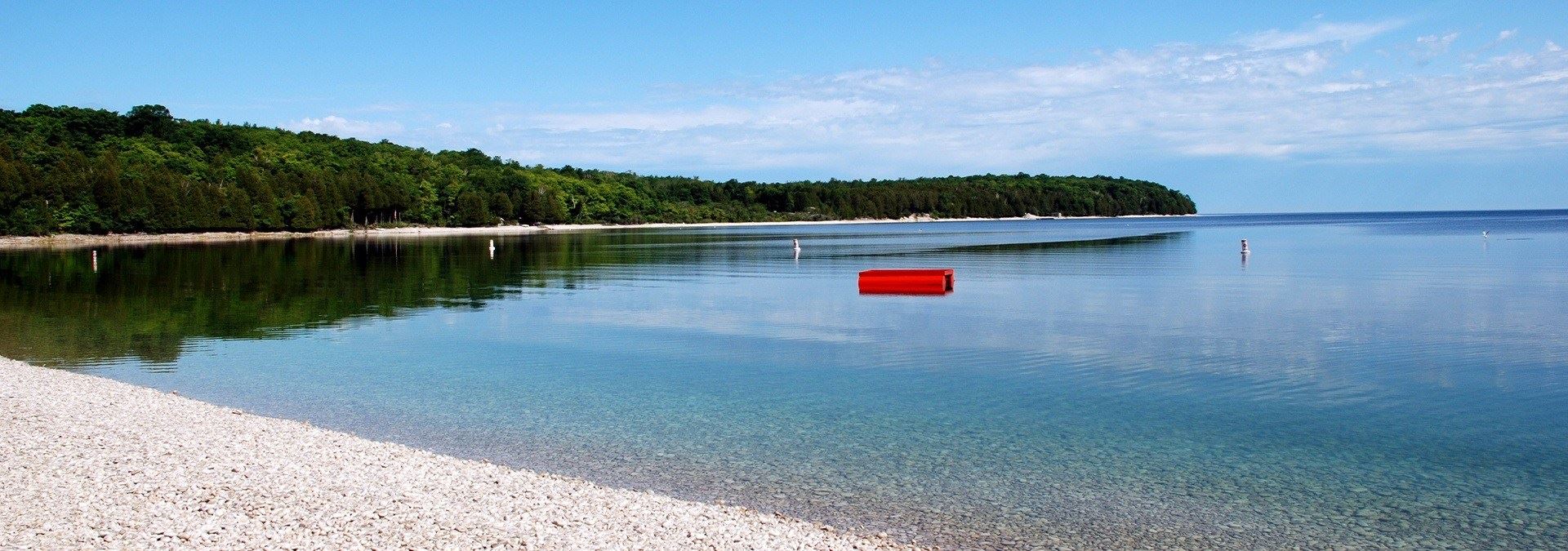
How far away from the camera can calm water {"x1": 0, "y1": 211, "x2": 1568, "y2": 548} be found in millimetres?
10469

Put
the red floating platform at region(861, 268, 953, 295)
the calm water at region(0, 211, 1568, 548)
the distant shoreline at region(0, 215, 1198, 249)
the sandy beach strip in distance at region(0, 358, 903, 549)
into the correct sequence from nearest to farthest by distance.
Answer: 1. the sandy beach strip in distance at region(0, 358, 903, 549)
2. the calm water at region(0, 211, 1568, 548)
3. the red floating platform at region(861, 268, 953, 295)
4. the distant shoreline at region(0, 215, 1198, 249)

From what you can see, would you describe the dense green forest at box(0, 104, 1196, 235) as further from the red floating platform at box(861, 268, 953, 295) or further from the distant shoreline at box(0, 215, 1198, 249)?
the red floating platform at box(861, 268, 953, 295)

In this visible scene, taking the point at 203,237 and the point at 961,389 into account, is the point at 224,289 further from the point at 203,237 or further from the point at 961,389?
the point at 203,237

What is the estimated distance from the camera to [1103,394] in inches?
645

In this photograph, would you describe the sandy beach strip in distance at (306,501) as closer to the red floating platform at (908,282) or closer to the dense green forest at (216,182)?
the red floating platform at (908,282)

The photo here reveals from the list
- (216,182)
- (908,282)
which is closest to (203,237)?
(216,182)

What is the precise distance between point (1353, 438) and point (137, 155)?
6168 inches

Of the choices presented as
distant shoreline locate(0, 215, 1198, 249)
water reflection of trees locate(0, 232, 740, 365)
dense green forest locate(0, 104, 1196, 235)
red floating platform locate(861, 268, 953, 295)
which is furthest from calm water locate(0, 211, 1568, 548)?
dense green forest locate(0, 104, 1196, 235)

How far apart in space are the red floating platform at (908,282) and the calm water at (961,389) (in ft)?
3.75

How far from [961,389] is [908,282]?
20507mm

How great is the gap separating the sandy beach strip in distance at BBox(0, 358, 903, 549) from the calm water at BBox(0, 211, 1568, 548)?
1.16 metres

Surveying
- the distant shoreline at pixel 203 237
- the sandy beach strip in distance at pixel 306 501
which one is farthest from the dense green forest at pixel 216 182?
the sandy beach strip in distance at pixel 306 501

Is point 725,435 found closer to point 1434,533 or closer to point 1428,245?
point 1434,533

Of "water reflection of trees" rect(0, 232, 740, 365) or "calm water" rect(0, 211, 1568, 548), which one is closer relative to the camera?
→ "calm water" rect(0, 211, 1568, 548)
